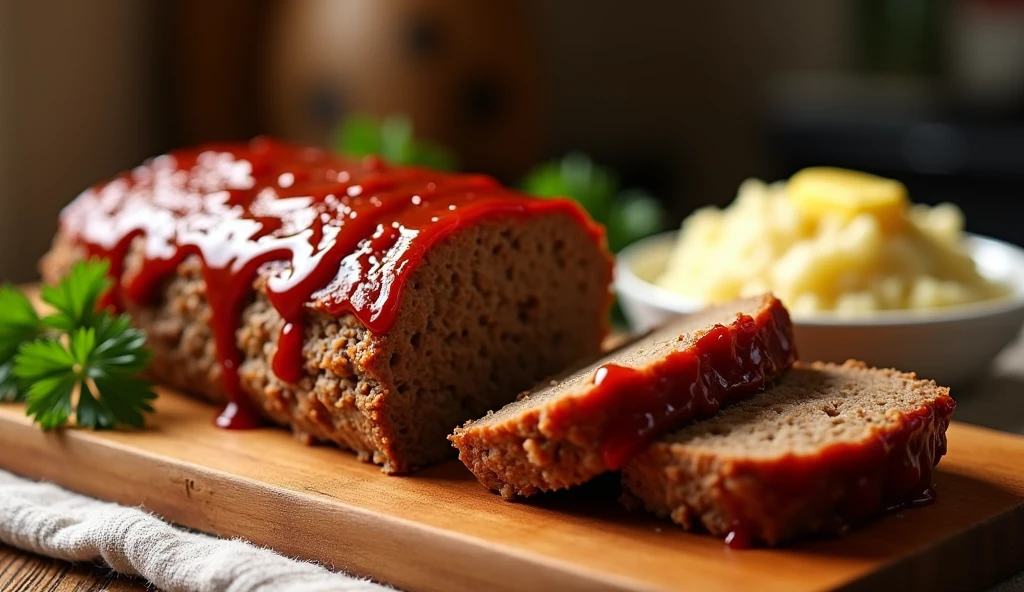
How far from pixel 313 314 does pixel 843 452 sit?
1.52 meters

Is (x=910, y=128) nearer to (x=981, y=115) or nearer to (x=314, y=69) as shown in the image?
(x=981, y=115)

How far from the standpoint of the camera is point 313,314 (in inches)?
134

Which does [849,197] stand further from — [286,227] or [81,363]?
[81,363]

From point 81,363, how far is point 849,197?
108 inches

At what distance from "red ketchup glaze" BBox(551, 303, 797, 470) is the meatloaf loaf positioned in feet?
2.18

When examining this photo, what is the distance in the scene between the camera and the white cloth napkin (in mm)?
2840

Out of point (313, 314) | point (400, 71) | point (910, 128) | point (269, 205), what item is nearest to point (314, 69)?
point (400, 71)

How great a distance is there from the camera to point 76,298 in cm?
383

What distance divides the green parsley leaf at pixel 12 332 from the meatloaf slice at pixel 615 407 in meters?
1.70

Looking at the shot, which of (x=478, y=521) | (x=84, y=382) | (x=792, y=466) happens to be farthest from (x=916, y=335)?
(x=84, y=382)

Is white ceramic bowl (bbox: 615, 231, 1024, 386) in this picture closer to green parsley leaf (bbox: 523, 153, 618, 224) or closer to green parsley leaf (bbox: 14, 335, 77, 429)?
green parsley leaf (bbox: 523, 153, 618, 224)

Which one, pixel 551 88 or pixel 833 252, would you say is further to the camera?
pixel 551 88

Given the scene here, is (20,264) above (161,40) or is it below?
below

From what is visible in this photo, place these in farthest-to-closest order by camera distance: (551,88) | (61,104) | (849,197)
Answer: (551,88) < (61,104) < (849,197)
